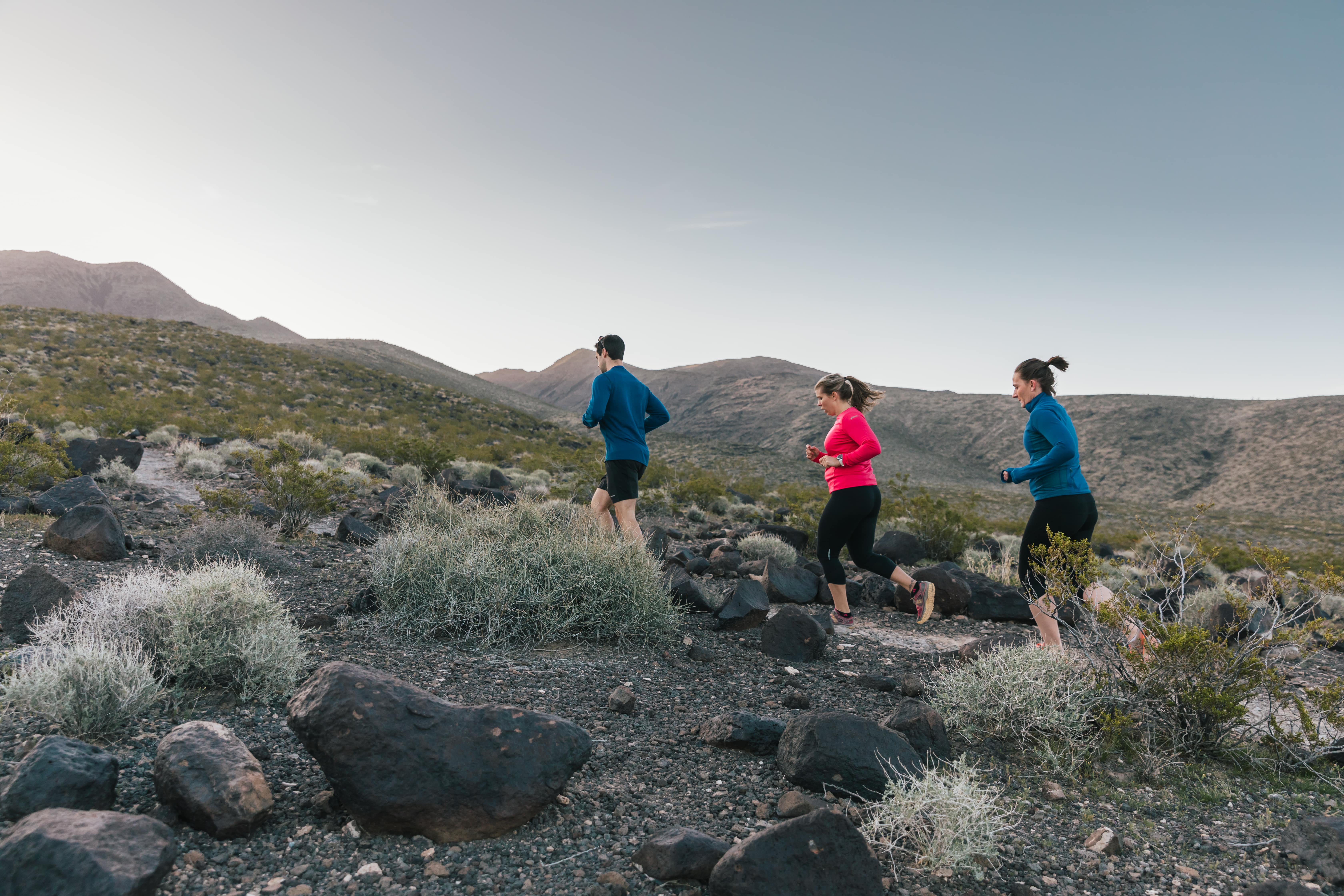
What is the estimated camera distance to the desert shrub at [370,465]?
518 inches

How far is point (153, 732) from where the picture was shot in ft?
9.05

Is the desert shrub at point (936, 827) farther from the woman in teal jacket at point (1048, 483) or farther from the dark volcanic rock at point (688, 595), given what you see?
the dark volcanic rock at point (688, 595)

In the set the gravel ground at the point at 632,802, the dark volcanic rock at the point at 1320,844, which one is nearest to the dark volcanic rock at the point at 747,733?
the gravel ground at the point at 632,802

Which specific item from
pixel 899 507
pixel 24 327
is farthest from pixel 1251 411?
pixel 24 327

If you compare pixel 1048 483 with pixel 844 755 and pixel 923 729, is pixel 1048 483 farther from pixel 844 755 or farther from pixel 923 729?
pixel 844 755

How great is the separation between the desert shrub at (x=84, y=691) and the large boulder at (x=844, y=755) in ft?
9.13

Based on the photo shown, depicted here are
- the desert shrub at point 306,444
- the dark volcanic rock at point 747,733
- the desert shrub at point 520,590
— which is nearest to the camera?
the dark volcanic rock at point 747,733

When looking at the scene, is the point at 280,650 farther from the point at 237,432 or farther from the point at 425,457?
the point at 237,432

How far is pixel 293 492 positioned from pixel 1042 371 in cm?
775

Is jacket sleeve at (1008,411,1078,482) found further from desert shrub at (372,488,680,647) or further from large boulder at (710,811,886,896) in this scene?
large boulder at (710,811,886,896)

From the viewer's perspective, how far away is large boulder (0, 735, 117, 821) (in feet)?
6.60

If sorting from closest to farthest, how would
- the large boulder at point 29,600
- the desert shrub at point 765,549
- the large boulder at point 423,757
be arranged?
the large boulder at point 423,757 < the large boulder at point 29,600 < the desert shrub at point 765,549

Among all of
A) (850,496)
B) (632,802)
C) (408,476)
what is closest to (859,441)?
(850,496)

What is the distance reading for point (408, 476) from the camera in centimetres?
1250
